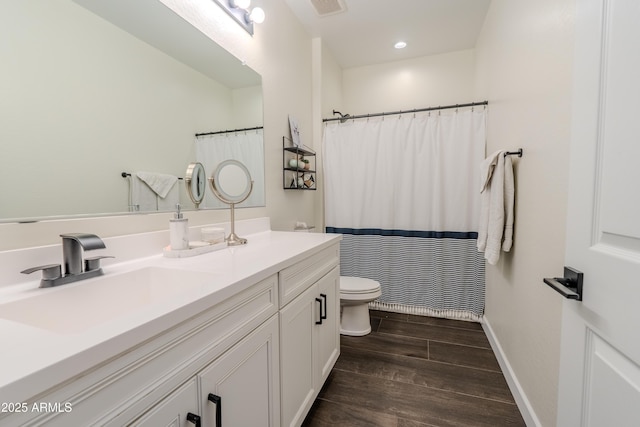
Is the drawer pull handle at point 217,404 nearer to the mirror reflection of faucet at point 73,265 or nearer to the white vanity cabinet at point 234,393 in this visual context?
the white vanity cabinet at point 234,393

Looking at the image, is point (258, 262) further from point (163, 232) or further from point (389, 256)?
point (389, 256)

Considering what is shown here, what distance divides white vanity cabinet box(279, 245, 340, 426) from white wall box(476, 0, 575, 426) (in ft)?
3.12

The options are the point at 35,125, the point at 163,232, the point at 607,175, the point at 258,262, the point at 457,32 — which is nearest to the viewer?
the point at 607,175

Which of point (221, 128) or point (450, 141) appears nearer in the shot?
point (221, 128)

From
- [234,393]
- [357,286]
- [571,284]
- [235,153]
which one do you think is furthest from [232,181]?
[571,284]

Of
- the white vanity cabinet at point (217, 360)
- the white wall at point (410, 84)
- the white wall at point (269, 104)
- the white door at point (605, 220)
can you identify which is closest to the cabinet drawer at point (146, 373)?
the white vanity cabinet at point (217, 360)

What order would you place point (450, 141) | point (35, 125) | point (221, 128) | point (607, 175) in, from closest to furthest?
1. point (607, 175)
2. point (35, 125)
3. point (221, 128)
4. point (450, 141)

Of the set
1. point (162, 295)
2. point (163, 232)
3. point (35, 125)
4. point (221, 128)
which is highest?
point (221, 128)

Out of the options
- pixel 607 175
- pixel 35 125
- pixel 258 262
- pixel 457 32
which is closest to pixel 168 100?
pixel 35 125

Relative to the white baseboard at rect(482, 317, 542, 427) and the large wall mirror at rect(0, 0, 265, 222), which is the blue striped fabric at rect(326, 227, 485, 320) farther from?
the large wall mirror at rect(0, 0, 265, 222)

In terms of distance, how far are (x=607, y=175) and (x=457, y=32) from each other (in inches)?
102

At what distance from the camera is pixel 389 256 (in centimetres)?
255

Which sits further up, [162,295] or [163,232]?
[163,232]

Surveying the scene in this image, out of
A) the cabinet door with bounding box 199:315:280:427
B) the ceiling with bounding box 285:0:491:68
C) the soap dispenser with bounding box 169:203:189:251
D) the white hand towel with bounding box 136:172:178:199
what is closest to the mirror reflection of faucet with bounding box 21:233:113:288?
the soap dispenser with bounding box 169:203:189:251
